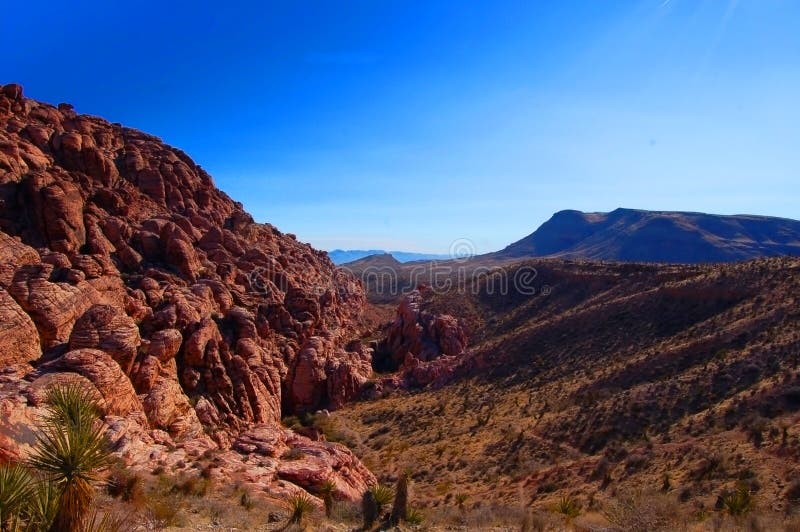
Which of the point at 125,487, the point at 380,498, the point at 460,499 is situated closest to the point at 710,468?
the point at 460,499

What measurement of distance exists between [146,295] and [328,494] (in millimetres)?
19042

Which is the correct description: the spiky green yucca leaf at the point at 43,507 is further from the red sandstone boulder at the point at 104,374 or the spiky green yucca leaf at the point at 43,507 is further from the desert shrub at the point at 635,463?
the desert shrub at the point at 635,463

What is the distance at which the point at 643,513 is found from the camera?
12.3 m

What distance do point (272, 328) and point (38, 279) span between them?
1734 cm

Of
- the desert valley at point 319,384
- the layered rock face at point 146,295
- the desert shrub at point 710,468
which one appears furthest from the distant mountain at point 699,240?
the desert shrub at point 710,468

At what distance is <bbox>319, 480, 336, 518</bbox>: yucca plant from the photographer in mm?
15203

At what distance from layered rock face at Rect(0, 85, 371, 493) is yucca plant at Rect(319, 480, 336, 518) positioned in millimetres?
5311

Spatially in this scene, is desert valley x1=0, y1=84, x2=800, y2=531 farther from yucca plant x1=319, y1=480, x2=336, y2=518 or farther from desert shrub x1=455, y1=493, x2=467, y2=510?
desert shrub x1=455, y1=493, x2=467, y2=510

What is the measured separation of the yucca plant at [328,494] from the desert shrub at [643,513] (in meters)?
8.72

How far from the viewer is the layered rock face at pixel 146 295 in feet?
69.1

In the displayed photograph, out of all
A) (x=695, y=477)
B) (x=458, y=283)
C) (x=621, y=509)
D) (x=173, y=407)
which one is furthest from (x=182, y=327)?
(x=458, y=283)

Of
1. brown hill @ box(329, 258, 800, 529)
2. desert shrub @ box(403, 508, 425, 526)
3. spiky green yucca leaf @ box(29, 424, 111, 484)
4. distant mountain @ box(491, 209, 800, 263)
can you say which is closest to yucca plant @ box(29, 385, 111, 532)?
spiky green yucca leaf @ box(29, 424, 111, 484)

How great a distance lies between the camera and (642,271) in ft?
155

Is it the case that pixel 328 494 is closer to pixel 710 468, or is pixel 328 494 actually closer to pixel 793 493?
pixel 710 468
